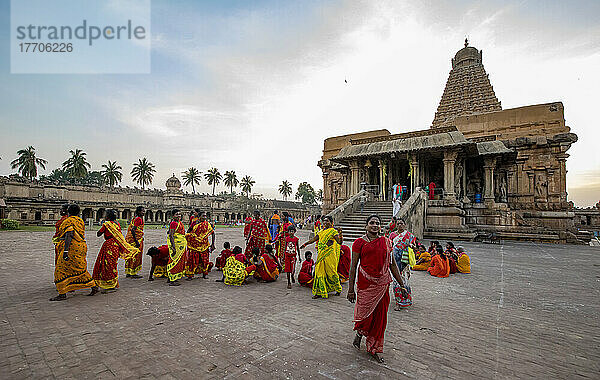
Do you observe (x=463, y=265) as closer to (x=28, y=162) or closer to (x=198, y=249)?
(x=198, y=249)

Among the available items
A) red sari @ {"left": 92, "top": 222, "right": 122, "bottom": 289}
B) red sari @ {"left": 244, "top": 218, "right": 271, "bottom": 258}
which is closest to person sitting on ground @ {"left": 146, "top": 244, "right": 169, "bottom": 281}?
red sari @ {"left": 92, "top": 222, "right": 122, "bottom": 289}

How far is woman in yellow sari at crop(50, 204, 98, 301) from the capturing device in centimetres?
495

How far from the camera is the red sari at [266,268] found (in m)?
6.52

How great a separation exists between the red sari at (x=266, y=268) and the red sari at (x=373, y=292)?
3.51 m

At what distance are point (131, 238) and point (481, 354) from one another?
7.14m

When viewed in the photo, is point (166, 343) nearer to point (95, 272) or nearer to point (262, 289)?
point (262, 289)

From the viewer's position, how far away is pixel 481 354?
3143 mm

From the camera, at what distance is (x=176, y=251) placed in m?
6.37

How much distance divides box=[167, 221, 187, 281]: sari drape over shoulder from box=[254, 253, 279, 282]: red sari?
1.75 meters

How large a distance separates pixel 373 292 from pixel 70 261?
533cm

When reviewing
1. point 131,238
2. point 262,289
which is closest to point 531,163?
point 262,289

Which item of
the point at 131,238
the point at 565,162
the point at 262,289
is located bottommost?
the point at 262,289

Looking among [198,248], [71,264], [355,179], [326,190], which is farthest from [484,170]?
[71,264]

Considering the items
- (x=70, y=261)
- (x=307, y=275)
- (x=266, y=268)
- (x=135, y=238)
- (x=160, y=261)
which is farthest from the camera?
(x=160, y=261)
